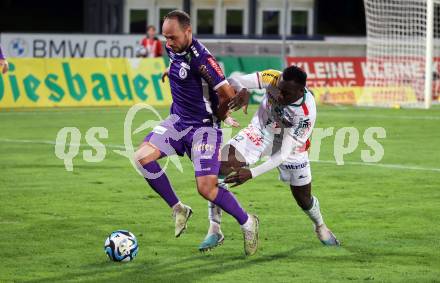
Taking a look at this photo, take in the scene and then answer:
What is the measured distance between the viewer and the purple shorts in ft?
31.8

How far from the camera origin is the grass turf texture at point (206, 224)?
28.7ft

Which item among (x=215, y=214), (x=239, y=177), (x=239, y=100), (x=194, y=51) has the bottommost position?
(x=215, y=214)

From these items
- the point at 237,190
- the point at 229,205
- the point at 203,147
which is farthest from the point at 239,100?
the point at 237,190

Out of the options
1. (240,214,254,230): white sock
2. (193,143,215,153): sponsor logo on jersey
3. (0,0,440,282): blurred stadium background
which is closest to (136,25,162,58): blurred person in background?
(0,0,440,282): blurred stadium background

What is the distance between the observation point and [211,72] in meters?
9.51

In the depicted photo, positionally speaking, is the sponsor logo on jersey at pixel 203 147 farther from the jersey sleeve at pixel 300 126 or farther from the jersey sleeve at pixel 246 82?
the jersey sleeve at pixel 300 126

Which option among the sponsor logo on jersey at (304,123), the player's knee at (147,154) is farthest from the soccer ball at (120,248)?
the sponsor logo on jersey at (304,123)

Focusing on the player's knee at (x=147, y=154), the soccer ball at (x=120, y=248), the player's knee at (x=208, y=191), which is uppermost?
the player's knee at (x=147, y=154)

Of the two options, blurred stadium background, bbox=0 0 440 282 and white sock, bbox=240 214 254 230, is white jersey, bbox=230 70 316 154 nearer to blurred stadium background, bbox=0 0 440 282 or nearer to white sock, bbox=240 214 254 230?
white sock, bbox=240 214 254 230

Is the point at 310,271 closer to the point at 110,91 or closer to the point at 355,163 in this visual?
the point at 355,163

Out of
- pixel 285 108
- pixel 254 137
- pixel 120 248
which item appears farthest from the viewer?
pixel 254 137

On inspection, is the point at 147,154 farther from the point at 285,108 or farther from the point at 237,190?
the point at 237,190

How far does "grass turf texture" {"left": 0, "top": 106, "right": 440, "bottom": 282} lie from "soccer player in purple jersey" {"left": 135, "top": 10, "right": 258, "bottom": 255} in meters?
0.39

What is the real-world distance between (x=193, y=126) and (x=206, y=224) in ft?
5.05
